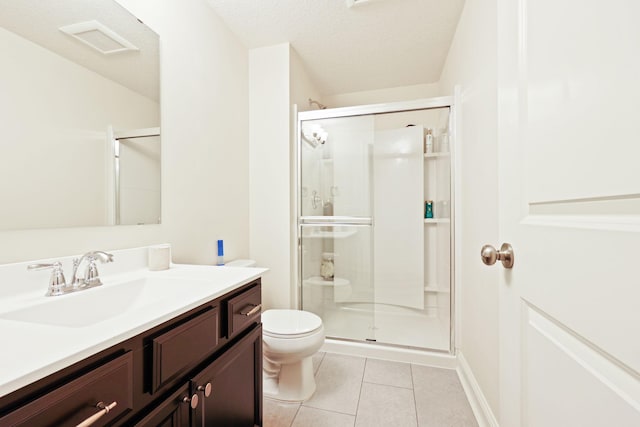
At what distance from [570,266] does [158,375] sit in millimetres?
884

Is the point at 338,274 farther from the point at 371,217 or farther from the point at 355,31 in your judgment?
the point at 355,31

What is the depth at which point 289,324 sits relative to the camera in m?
1.57

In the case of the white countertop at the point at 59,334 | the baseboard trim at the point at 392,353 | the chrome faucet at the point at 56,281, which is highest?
the chrome faucet at the point at 56,281

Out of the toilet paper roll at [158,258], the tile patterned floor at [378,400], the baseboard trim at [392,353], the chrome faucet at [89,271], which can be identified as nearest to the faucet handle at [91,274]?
the chrome faucet at [89,271]

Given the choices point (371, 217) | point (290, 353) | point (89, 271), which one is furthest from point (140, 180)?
point (371, 217)

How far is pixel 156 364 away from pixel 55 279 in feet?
Answer: 1.68

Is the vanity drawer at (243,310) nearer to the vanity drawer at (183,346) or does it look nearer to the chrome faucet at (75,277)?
the vanity drawer at (183,346)

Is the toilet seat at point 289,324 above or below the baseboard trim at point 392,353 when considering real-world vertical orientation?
above

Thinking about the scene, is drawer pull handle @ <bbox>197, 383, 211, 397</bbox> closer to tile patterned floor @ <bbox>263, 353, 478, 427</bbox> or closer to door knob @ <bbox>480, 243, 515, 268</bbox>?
tile patterned floor @ <bbox>263, 353, 478, 427</bbox>

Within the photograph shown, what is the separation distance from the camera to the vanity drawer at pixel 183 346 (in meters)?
0.63

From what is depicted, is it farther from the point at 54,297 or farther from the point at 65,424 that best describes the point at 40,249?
the point at 65,424

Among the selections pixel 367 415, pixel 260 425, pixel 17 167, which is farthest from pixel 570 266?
pixel 17 167

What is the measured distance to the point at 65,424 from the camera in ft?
1.47

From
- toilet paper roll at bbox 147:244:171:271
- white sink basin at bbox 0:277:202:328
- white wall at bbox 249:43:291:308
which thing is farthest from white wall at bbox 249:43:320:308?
white sink basin at bbox 0:277:202:328
